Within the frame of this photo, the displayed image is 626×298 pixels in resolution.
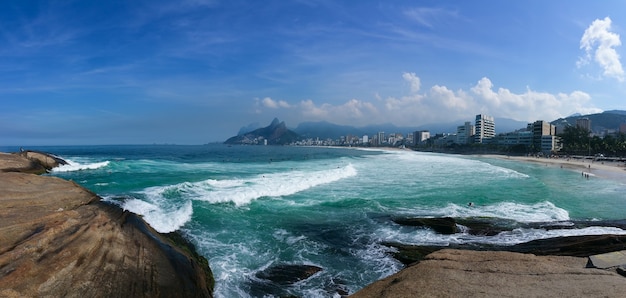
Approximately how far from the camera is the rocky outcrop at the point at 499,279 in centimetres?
570

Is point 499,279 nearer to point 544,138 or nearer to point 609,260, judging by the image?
point 609,260

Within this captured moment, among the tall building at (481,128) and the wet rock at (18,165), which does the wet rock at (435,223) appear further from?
the tall building at (481,128)

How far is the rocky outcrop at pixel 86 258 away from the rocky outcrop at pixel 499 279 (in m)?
5.45

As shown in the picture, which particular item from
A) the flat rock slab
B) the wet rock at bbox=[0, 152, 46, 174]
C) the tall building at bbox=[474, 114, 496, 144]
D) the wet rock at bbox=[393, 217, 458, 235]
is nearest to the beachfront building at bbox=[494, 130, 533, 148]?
the tall building at bbox=[474, 114, 496, 144]

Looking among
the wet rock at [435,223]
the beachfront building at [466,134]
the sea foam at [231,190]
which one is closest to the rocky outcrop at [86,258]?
the wet rock at [435,223]

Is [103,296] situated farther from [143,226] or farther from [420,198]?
[420,198]

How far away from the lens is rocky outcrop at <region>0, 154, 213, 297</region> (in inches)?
273

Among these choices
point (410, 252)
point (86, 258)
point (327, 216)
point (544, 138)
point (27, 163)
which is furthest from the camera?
point (544, 138)

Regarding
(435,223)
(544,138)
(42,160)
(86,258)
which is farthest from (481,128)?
(86,258)

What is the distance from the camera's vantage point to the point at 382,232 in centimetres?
1642

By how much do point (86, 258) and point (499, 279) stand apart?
369 inches

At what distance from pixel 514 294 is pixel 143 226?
38.2 feet

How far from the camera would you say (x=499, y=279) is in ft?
20.7

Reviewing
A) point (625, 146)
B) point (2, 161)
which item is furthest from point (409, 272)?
point (625, 146)
